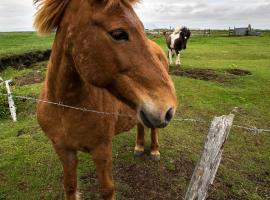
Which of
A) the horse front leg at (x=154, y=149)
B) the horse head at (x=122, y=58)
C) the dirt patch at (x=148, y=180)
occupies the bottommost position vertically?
the dirt patch at (x=148, y=180)

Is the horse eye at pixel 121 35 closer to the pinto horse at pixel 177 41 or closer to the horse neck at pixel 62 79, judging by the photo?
Result: the horse neck at pixel 62 79

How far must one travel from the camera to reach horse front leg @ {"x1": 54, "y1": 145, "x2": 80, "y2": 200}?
3.69 m

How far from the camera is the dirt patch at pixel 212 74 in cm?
1293

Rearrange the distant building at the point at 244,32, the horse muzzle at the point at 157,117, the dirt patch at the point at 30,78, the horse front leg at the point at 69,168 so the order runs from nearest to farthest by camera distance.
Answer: the horse muzzle at the point at 157,117 → the horse front leg at the point at 69,168 → the dirt patch at the point at 30,78 → the distant building at the point at 244,32

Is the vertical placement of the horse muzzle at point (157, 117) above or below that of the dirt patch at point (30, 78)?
above

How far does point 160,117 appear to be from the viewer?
2.13 metres

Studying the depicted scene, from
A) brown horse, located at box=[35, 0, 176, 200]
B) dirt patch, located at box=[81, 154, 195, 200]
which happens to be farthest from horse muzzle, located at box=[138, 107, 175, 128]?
dirt patch, located at box=[81, 154, 195, 200]

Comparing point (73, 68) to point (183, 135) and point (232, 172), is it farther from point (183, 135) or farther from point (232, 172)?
point (183, 135)

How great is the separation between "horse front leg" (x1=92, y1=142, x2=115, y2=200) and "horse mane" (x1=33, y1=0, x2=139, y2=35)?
4.16ft

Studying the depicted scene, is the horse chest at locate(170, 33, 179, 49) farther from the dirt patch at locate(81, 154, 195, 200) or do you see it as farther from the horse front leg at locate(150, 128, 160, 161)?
the dirt patch at locate(81, 154, 195, 200)

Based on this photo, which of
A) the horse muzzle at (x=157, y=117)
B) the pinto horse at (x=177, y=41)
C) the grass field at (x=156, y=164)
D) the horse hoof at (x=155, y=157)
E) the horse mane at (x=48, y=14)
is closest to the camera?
the horse muzzle at (x=157, y=117)

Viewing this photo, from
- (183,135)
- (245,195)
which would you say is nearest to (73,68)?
(245,195)

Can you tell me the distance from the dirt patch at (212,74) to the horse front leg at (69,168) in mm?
9394

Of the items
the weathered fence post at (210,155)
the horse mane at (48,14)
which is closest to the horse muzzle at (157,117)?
the weathered fence post at (210,155)
